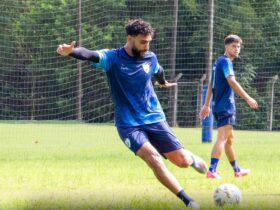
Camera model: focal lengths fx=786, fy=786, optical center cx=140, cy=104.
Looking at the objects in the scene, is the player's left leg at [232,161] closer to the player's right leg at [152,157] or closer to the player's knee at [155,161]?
the player's right leg at [152,157]

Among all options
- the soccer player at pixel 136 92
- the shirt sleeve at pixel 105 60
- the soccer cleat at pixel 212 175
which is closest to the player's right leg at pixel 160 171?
the soccer player at pixel 136 92

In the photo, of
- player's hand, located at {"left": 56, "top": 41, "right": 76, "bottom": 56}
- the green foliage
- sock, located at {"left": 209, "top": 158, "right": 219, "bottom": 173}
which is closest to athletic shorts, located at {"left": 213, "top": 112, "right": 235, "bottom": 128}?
sock, located at {"left": 209, "top": 158, "right": 219, "bottom": 173}

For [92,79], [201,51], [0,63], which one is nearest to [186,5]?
[201,51]

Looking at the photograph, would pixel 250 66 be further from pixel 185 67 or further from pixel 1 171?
pixel 1 171

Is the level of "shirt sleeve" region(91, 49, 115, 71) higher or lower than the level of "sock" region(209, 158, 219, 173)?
higher

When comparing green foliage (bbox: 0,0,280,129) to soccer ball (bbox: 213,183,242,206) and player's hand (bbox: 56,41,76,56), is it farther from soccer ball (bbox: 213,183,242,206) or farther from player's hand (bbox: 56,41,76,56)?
soccer ball (bbox: 213,183,242,206)

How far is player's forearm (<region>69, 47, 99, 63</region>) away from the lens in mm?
8008

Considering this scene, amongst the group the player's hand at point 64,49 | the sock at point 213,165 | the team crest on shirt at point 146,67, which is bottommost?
the sock at point 213,165

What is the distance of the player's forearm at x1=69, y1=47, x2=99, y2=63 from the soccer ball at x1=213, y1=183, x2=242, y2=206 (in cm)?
187

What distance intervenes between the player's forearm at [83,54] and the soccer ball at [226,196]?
73.7 inches

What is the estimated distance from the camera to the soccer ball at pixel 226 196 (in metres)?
7.56

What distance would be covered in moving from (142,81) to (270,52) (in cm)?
1993

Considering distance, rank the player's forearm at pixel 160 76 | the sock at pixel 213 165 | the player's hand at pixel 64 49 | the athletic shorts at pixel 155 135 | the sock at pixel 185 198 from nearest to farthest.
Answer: the sock at pixel 185 198 → the player's hand at pixel 64 49 → the athletic shorts at pixel 155 135 → the player's forearm at pixel 160 76 → the sock at pixel 213 165

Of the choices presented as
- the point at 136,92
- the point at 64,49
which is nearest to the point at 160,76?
the point at 136,92
